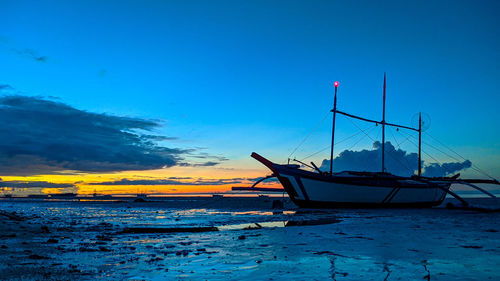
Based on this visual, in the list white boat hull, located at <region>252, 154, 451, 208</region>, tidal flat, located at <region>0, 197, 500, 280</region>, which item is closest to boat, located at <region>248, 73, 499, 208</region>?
white boat hull, located at <region>252, 154, 451, 208</region>

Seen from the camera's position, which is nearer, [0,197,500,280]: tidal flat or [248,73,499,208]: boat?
[0,197,500,280]: tidal flat

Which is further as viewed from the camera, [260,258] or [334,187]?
[334,187]

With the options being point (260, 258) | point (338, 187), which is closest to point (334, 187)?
point (338, 187)

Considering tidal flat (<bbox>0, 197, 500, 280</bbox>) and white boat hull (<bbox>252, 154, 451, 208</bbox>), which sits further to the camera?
white boat hull (<bbox>252, 154, 451, 208</bbox>)

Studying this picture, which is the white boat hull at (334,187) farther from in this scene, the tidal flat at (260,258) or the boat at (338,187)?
the tidal flat at (260,258)

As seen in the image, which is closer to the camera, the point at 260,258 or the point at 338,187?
the point at 260,258

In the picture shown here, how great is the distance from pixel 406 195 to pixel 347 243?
118 ft

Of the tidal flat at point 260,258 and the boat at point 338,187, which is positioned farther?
the boat at point 338,187

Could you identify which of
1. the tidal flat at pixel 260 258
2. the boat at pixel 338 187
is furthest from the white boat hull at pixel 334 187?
the tidal flat at pixel 260 258

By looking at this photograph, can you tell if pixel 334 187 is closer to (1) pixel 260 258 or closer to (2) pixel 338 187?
(2) pixel 338 187

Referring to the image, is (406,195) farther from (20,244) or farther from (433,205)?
(20,244)

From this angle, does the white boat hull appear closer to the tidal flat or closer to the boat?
the boat

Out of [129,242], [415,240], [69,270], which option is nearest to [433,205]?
[415,240]

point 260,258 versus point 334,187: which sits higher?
point 334,187
